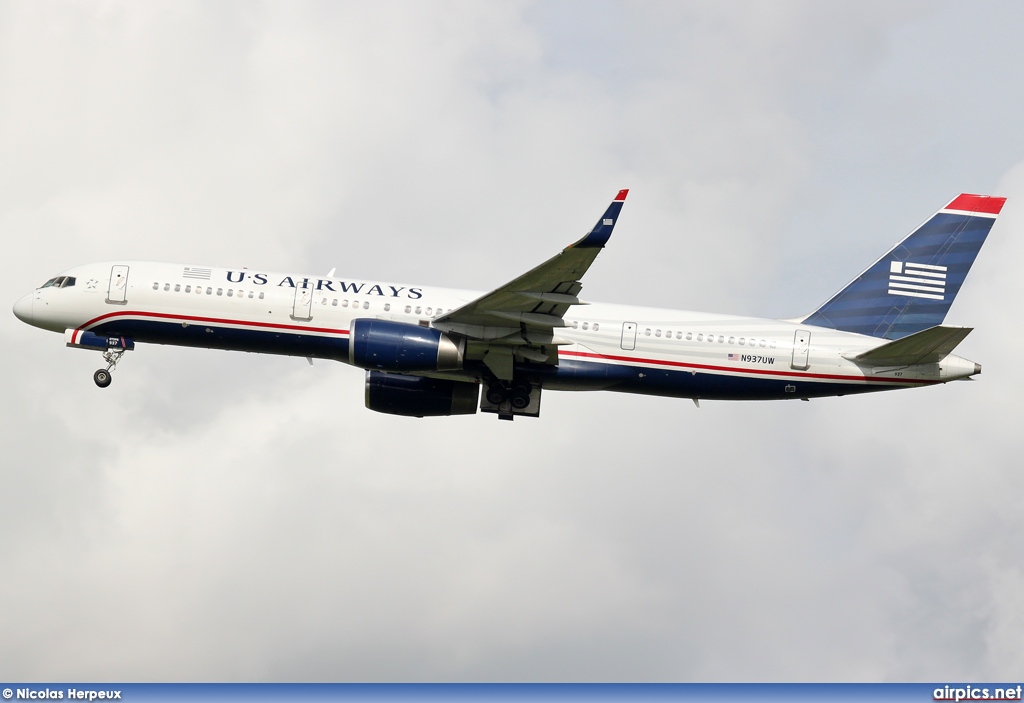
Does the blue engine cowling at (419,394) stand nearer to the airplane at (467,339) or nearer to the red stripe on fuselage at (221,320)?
the airplane at (467,339)

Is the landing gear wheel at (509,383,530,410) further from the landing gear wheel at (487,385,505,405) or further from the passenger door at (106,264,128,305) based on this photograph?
the passenger door at (106,264,128,305)

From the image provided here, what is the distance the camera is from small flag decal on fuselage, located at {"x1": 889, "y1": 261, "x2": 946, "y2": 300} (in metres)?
47.1

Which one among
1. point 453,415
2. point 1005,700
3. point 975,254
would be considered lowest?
point 1005,700

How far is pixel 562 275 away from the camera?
39688 millimetres

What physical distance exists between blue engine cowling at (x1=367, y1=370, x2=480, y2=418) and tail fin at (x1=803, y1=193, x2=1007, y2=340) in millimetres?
12521

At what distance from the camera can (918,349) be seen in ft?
139

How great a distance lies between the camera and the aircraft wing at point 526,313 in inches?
1529

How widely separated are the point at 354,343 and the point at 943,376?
1945cm

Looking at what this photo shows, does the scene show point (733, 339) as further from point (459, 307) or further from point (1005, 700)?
point (1005, 700)

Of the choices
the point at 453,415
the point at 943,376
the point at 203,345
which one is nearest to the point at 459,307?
the point at 453,415

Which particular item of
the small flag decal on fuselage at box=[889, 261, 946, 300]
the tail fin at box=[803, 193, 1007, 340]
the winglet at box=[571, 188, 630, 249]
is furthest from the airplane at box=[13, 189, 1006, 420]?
the winglet at box=[571, 188, 630, 249]

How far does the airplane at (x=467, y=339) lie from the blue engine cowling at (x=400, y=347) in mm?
71

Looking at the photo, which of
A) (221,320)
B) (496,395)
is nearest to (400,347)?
(496,395)

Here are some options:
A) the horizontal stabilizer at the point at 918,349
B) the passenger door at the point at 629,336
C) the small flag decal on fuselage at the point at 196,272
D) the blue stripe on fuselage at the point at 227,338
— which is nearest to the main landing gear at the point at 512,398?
the passenger door at the point at 629,336
